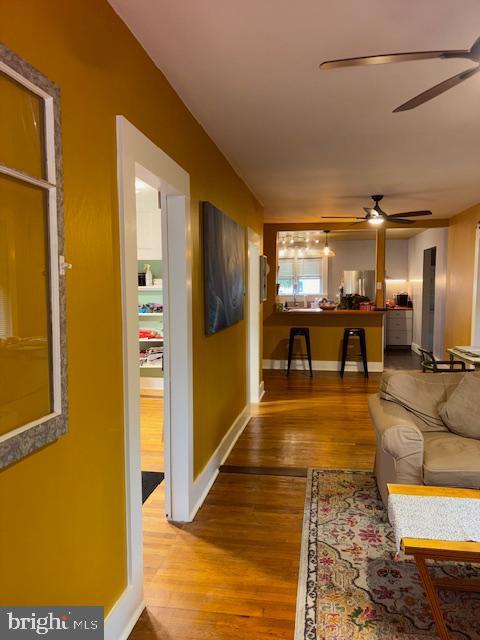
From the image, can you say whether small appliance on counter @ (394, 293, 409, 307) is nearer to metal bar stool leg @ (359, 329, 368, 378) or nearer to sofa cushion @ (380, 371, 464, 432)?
metal bar stool leg @ (359, 329, 368, 378)

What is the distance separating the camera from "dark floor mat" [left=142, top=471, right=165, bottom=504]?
10.4ft

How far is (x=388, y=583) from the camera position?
2137mm

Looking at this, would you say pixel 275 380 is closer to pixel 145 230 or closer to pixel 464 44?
pixel 145 230

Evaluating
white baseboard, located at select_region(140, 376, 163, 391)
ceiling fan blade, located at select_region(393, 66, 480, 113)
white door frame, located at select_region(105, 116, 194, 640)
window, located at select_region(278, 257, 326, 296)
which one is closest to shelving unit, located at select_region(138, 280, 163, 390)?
white baseboard, located at select_region(140, 376, 163, 391)

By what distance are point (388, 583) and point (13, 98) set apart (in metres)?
2.40

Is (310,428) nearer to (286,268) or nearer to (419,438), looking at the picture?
(419,438)

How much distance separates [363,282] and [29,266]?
29.9 ft

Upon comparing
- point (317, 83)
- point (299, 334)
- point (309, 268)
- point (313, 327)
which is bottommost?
point (299, 334)

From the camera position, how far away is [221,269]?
11.1 ft

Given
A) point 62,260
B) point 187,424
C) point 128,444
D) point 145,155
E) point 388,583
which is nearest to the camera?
point 62,260

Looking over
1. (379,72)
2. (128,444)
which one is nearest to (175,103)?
(379,72)

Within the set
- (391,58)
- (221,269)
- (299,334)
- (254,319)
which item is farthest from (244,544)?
(299,334)

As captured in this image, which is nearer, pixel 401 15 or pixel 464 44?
pixel 401 15

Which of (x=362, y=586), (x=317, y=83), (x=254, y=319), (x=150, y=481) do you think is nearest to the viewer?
(x=362, y=586)
